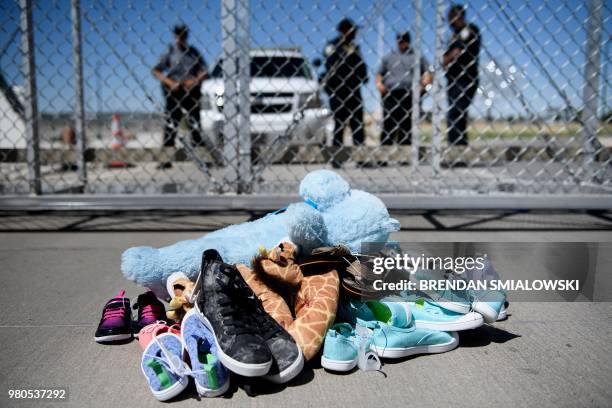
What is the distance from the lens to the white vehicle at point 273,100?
362cm

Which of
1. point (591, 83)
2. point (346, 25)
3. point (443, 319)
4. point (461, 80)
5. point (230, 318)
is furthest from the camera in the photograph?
point (461, 80)

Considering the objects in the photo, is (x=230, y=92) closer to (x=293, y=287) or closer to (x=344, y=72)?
(x=344, y=72)

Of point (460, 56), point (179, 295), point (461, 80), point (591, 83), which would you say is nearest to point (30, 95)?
point (179, 295)

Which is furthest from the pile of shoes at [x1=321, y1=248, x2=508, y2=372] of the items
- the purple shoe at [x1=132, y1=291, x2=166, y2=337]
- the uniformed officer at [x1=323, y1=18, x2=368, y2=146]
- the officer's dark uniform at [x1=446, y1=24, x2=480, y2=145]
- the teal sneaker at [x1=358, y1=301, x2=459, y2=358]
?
the officer's dark uniform at [x1=446, y1=24, x2=480, y2=145]

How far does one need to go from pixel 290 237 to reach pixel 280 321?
11.0 inches

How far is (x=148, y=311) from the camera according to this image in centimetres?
184

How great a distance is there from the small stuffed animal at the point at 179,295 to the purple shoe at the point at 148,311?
6cm

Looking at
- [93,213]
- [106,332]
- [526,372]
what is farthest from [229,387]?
[93,213]

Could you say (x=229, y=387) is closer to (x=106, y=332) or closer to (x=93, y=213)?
(x=106, y=332)

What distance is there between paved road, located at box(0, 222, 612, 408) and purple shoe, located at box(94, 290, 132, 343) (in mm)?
31

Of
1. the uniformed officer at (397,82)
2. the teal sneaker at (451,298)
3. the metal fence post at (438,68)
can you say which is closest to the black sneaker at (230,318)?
the teal sneaker at (451,298)

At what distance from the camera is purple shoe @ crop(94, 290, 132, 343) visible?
174 centimetres

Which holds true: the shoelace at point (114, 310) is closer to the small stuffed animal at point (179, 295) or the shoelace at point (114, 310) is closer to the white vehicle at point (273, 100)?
the small stuffed animal at point (179, 295)

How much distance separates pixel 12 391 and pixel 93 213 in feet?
7.98
